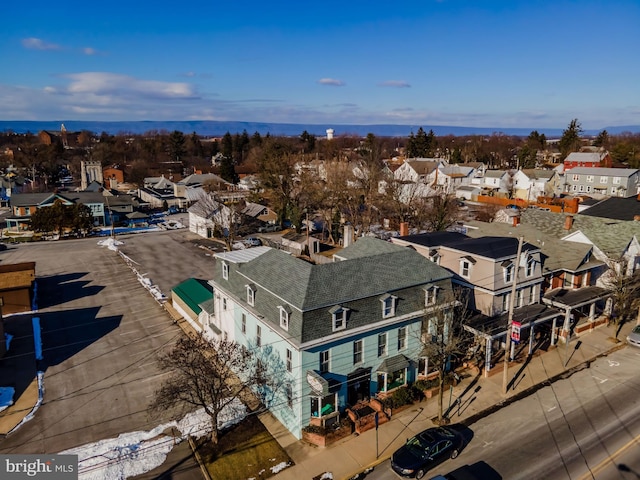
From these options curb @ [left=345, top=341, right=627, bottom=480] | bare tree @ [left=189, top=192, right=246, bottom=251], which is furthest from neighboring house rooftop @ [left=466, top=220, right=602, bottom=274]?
bare tree @ [left=189, top=192, right=246, bottom=251]

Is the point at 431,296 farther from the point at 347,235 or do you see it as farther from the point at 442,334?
the point at 347,235

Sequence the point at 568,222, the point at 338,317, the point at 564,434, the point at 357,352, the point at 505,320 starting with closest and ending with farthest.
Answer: the point at 564,434 → the point at 338,317 → the point at 357,352 → the point at 505,320 → the point at 568,222

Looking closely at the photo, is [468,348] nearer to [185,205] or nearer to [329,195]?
[329,195]

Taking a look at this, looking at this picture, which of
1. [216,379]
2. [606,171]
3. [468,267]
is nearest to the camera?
[216,379]

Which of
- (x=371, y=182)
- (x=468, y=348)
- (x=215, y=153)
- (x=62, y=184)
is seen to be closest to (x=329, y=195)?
(x=371, y=182)

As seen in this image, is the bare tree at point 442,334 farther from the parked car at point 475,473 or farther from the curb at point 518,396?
the parked car at point 475,473

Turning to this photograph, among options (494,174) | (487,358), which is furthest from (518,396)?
(494,174)

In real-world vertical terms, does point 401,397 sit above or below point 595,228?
below
